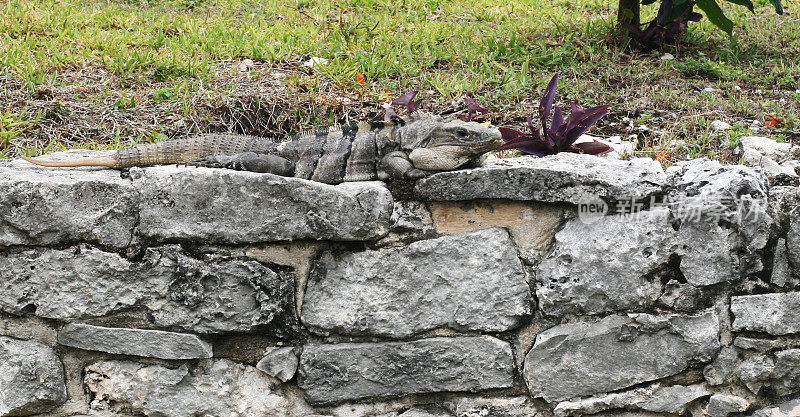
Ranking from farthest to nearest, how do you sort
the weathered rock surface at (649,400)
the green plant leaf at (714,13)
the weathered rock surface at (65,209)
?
1. the green plant leaf at (714,13)
2. the weathered rock surface at (649,400)
3. the weathered rock surface at (65,209)

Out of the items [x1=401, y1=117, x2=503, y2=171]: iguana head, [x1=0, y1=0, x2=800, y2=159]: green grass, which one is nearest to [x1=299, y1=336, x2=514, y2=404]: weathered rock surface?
[x1=401, y1=117, x2=503, y2=171]: iguana head

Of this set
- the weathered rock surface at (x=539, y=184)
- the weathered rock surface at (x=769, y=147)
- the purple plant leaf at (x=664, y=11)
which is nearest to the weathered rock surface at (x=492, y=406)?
the weathered rock surface at (x=539, y=184)

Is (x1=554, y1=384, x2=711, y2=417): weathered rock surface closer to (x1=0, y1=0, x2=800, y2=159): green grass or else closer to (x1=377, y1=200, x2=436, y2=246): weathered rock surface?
(x1=377, y1=200, x2=436, y2=246): weathered rock surface

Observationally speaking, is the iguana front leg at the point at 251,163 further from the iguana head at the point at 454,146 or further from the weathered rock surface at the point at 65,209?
the iguana head at the point at 454,146

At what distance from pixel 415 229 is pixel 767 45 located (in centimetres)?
394

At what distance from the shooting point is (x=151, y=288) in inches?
110

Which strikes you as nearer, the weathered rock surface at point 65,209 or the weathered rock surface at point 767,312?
the weathered rock surface at point 65,209

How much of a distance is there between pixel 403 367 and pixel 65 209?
1.35 meters

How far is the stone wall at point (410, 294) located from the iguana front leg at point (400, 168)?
5 centimetres

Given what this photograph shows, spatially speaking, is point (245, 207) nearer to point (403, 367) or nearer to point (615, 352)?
point (403, 367)

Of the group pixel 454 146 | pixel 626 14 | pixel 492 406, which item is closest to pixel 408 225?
pixel 454 146

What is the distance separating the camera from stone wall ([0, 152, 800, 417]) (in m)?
2.75

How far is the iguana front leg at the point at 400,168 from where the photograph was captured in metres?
2.85

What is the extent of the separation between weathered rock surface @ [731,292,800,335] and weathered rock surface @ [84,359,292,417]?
175 cm
